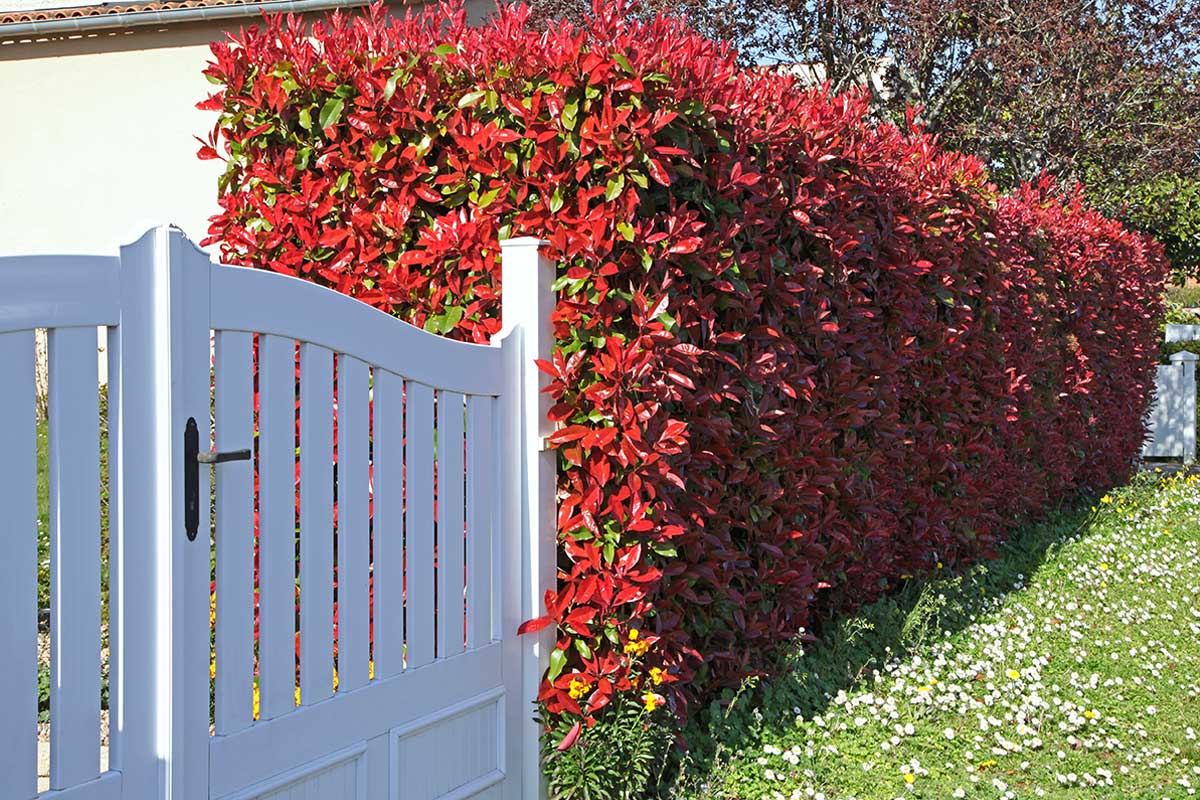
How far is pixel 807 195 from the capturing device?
4.83 m

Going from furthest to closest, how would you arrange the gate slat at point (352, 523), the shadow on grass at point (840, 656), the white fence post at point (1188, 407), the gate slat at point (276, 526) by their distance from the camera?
the white fence post at point (1188, 407) → the shadow on grass at point (840, 656) → the gate slat at point (352, 523) → the gate slat at point (276, 526)

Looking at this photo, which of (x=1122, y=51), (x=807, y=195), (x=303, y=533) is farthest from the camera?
(x=1122, y=51)

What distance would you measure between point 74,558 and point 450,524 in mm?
1277

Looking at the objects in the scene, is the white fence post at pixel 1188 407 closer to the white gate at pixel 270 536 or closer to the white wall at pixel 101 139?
the white wall at pixel 101 139

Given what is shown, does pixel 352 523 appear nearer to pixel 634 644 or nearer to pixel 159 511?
pixel 159 511

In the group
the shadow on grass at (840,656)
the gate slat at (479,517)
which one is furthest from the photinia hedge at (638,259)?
the gate slat at (479,517)

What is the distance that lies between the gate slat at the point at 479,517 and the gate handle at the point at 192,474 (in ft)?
3.48

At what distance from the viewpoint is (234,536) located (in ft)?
9.21

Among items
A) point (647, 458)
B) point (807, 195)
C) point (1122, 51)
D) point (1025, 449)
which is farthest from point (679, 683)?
point (1122, 51)

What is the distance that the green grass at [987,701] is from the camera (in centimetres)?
430

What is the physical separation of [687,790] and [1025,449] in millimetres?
4636

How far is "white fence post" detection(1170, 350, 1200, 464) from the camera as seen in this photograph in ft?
46.2

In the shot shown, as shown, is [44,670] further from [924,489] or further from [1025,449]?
[1025,449]

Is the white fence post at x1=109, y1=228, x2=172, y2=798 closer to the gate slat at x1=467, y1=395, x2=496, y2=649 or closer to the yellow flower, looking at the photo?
the gate slat at x1=467, y1=395, x2=496, y2=649
